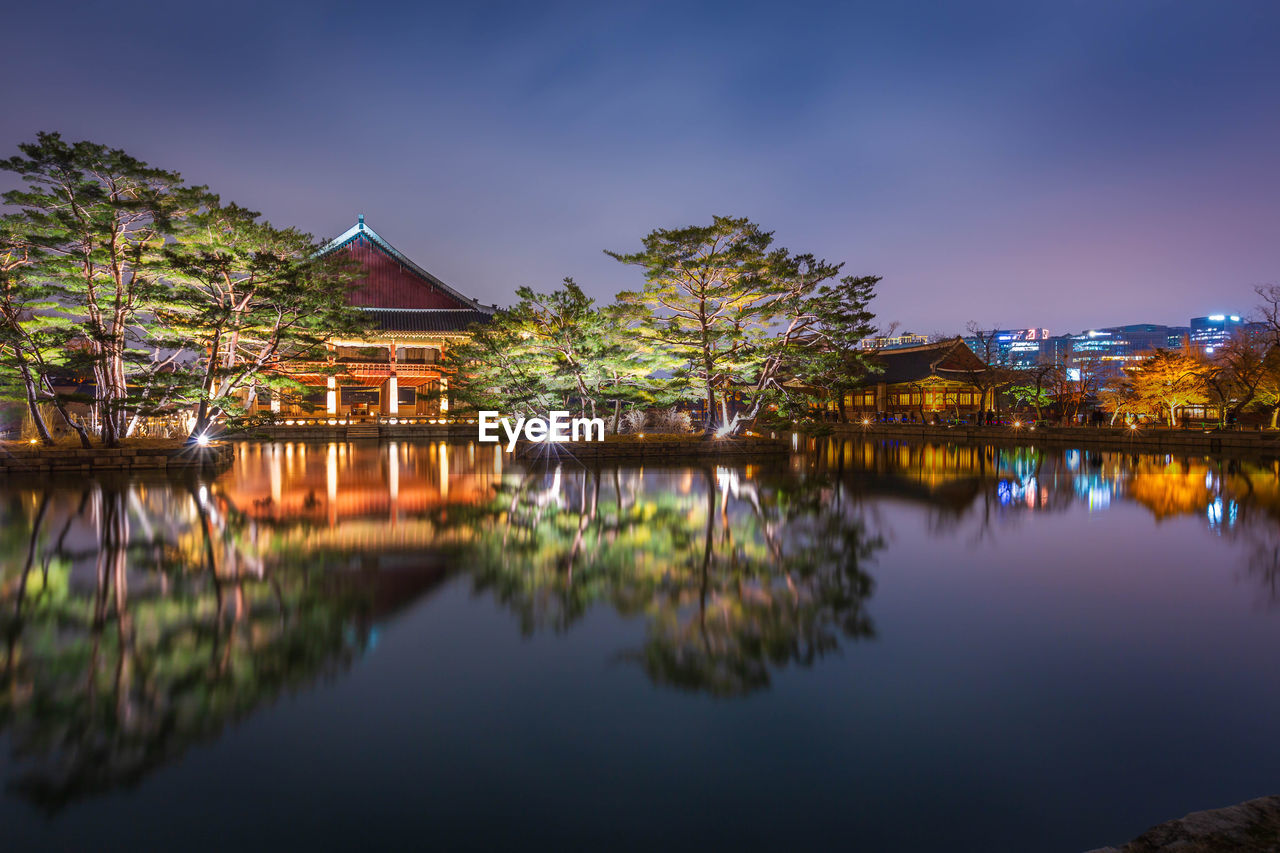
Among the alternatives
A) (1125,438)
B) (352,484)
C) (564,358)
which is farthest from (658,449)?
(1125,438)

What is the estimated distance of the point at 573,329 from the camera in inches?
861

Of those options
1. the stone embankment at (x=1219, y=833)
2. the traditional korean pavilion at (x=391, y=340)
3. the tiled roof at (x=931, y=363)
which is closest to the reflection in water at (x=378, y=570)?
the stone embankment at (x=1219, y=833)

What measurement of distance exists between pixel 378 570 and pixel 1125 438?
3505 centimetres

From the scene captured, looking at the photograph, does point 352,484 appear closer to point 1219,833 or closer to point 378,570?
point 378,570

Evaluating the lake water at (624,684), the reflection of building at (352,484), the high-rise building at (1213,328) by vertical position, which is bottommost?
the lake water at (624,684)

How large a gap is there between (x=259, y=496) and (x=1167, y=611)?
1466 centimetres

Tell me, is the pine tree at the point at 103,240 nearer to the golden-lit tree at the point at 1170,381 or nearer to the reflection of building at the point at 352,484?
the reflection of building at the point at 352,484

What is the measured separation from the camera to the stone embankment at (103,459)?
16859 mm

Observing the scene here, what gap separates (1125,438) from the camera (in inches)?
1232

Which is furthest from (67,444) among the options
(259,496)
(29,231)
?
(259,496)

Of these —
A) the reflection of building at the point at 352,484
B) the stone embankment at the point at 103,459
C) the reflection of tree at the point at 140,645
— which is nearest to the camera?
the reflection of tree at the point at 140,645

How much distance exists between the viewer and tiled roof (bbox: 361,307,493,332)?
3981cm

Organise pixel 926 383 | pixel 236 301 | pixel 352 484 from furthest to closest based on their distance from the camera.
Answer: pixel 926 383 → pixel 236 301 → pixel 352 484

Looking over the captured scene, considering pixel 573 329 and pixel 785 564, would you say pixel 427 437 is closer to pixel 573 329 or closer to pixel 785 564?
pixel 573 329
